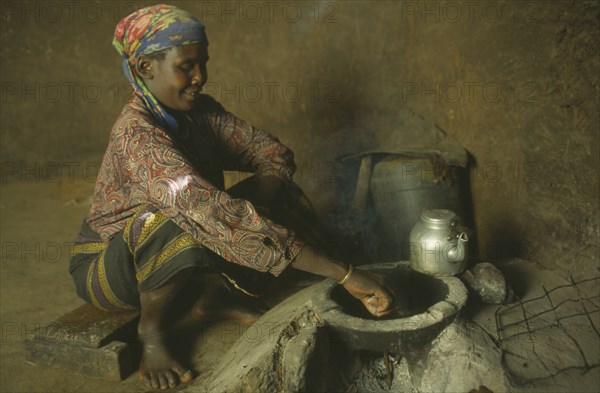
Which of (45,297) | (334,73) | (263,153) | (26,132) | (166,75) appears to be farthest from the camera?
(26,132)

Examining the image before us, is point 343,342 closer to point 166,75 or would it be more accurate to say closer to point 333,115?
point 166,75

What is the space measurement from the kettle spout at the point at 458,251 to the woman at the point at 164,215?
391mm

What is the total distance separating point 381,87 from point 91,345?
2.60m

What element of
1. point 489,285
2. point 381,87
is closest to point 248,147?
point 489,285

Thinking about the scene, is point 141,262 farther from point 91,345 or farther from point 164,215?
point 91,345

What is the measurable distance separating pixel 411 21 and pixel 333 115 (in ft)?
2.96

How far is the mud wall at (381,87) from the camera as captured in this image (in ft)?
8.20

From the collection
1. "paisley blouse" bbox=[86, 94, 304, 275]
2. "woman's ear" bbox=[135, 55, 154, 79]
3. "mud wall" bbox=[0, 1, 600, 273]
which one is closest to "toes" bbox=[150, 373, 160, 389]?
"paisley blouse" bbox=[86, 94, 304, 275]

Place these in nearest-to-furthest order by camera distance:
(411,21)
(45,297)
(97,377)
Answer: (97,377)
(45,297)
(411,21)

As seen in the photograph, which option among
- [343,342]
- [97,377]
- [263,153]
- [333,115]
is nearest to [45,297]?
[97,377]

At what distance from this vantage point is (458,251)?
217 cm

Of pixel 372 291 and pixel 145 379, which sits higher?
pixel 372 291

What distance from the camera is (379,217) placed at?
3457 millimetres

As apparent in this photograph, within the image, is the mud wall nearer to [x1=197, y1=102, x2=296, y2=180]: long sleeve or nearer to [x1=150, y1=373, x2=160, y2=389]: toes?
[x1=197, y1=102, x2=296, y2=180]: long sleeve
